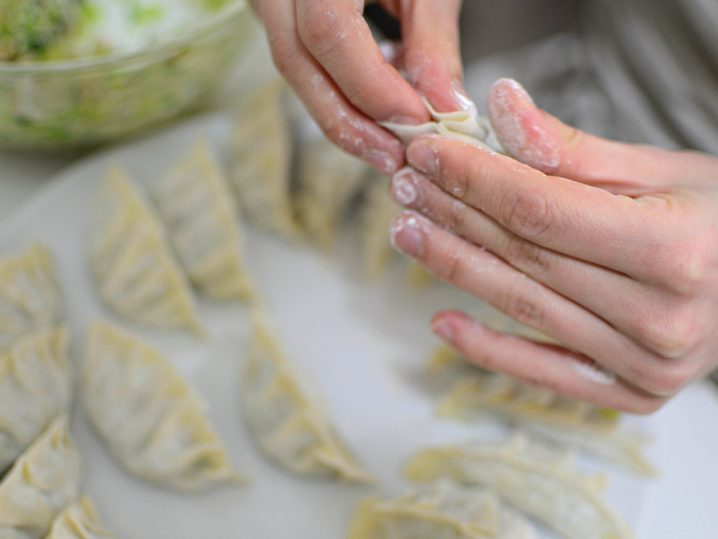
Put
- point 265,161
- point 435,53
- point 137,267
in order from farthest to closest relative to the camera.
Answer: point 265,161 → point 137,267 → point 435,53

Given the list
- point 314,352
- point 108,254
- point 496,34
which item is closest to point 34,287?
point 108,254

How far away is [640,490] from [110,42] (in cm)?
142

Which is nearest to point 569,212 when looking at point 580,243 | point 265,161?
point 580,243

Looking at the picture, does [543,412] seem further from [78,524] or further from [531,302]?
[78,524]

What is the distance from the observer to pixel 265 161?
1356 millimetres

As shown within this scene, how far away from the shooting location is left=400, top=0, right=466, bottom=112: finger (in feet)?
2.71

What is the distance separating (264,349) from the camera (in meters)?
1.16

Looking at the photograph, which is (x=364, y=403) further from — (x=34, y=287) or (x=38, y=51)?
(x=38, y=51)

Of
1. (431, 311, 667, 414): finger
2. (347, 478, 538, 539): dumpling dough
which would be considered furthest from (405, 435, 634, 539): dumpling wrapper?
(431, 311, 667, 414): finger

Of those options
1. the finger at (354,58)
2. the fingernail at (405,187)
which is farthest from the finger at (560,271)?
the finger at (354,58)

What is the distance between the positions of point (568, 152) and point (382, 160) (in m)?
0.28

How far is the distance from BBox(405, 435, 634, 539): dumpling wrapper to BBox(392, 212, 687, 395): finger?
239 millimetres

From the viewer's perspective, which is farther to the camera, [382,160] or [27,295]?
[27,295]

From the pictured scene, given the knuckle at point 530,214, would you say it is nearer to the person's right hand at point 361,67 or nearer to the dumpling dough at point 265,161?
the person's right hand at point 361,67
